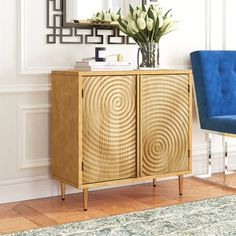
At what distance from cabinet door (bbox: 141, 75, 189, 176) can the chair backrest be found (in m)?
0.24

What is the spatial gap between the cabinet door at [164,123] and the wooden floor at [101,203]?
170 mm

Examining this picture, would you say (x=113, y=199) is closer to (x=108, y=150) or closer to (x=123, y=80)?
(x=108, y=150)

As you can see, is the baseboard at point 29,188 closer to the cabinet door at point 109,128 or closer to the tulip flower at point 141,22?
the cabinet door at point 109,128

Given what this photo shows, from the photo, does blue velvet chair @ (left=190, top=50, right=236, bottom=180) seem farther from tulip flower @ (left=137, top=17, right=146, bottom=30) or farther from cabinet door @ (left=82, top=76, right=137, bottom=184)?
cabinet door @ (left=82, top=76, right=137, bottom=184)

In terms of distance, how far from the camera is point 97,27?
3.46 m

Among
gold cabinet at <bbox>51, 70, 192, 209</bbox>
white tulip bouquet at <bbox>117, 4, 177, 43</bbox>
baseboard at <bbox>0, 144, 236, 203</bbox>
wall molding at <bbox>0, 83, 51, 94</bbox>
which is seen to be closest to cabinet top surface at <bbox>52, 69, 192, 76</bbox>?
gold cabinet at <bbox>51, 70, 192, 209</bbox>

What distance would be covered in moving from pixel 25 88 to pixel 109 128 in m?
0.52

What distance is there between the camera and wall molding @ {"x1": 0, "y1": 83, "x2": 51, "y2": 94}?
10.4 ft

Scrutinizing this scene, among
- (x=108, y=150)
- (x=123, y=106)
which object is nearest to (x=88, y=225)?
(x=108, y=150)

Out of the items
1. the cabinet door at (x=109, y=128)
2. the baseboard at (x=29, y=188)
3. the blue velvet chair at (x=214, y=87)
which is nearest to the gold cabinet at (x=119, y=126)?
the cabinet door at (x=109, y=128)

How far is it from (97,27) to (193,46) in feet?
2.48

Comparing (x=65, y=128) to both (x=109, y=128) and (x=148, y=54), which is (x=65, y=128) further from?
(x=148, y=54)

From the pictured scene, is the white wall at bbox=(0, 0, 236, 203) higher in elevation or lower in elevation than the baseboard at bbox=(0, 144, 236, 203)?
higher

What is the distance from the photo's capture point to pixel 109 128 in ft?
10.3
